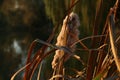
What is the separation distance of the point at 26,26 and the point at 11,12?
107cm

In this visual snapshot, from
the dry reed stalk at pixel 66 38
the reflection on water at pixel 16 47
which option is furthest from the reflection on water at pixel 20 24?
the dry reed stalk at pixel 66 38

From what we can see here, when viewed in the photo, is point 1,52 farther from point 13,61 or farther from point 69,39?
point 69,39

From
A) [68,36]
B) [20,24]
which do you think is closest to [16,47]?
[20,24]

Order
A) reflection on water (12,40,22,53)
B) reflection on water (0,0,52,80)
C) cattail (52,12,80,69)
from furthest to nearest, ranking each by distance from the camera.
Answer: reflection on water (0,0,52,80), reflection on water (12,40,22,53), cattail (52,12,80,69)

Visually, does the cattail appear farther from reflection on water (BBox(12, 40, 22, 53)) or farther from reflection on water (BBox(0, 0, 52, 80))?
reflection on water (BBox(12, 40, 22, 53))

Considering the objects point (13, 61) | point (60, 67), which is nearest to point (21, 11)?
point (13, 61)

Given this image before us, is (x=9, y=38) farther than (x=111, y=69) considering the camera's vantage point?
Yes

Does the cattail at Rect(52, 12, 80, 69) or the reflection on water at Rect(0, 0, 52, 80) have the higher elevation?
→ the reflection on water at Rect(0, 0, 52, 80)

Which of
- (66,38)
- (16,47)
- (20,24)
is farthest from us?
(20,24)

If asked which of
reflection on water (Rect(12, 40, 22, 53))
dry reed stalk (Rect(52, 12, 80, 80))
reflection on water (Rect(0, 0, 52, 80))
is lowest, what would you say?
dry reed stalk (Rect(52, 12, 80, 80))

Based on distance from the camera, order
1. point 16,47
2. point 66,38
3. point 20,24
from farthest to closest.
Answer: point 20,24
point 16,47
point 66,38

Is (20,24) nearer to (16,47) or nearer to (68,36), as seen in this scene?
(16,47)

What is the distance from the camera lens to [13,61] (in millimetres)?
8219

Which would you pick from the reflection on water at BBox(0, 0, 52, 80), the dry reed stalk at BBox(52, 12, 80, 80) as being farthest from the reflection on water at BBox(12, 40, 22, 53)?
the dry reed stalk at BBox(52, 12, 80, 80)
